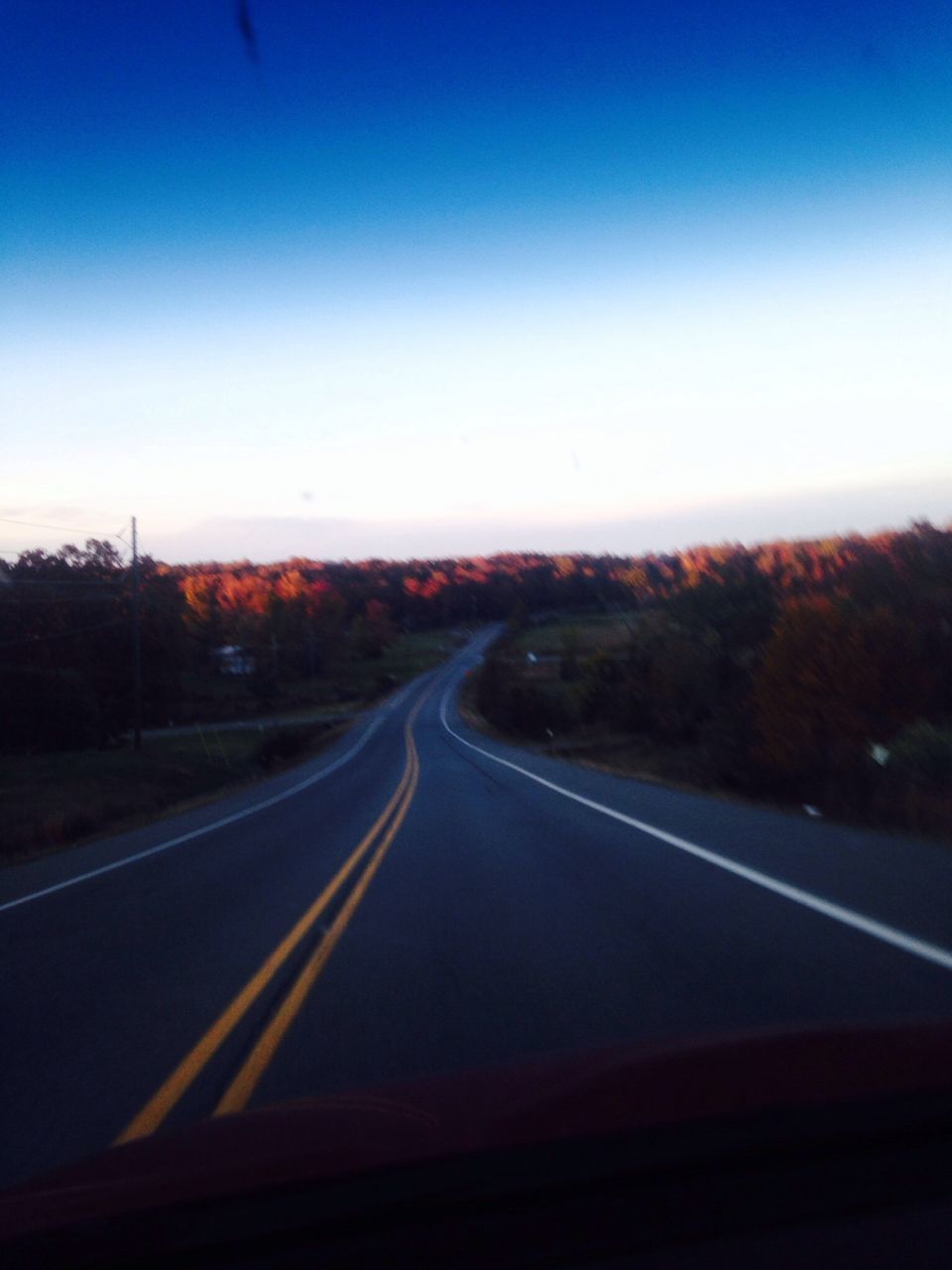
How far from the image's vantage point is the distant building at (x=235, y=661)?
292 ft

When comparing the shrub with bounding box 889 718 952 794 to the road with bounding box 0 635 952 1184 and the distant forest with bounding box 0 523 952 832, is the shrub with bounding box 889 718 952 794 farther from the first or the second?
the road with bounding box 0 635 952 1184

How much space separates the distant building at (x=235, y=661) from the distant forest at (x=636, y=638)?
1.72 ft

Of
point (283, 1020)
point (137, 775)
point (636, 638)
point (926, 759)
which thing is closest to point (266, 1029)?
point (283, 1020)

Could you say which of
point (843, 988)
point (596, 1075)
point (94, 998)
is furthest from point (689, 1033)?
point (94, 998)

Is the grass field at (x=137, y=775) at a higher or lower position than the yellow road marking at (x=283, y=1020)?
lower

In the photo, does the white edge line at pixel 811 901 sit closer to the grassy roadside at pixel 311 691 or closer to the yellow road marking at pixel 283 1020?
the yellow road marking at pixel 283 1020

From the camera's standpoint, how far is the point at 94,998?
7.09 m

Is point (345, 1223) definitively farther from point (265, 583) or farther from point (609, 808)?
point (265, 583)

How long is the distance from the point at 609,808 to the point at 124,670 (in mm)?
53080

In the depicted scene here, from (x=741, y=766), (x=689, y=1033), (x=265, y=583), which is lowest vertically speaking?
(x=741, y=766)

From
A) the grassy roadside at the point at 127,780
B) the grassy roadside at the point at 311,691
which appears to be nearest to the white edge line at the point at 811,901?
the grassy roadside at the point at 127,780

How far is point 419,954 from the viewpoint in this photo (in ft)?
25.5

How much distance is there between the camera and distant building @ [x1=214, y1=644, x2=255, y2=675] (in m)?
89.1

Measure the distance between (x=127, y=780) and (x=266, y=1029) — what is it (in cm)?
3333
